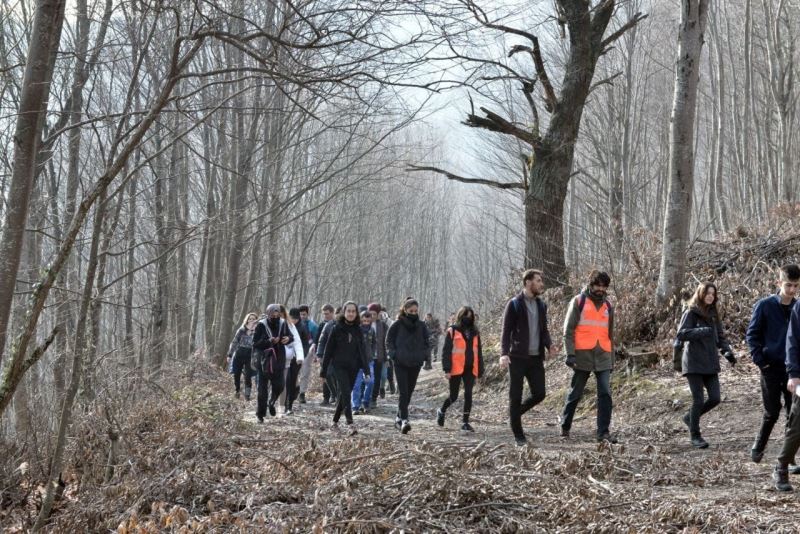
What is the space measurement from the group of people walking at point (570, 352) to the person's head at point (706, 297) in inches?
0.4

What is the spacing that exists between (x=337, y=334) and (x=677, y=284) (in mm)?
5050

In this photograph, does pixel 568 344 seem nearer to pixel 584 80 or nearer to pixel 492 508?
pixel 492 508

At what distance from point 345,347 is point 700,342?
4.65 m

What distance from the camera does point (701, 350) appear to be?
812 centimetres

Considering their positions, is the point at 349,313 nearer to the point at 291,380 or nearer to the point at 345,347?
the point at 345,347

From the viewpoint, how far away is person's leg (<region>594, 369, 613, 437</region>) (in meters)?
8.59

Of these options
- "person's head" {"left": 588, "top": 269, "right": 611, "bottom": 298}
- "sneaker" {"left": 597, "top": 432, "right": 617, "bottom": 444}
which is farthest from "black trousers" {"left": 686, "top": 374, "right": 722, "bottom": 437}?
"person's head" {"left": 588, "top": 269, "right": 611, "bottom": 298}

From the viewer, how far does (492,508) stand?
5.10m

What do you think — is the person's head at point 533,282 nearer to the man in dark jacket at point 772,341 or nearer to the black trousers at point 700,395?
the black trousers at point 700,395

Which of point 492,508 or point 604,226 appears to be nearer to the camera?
point 492,508

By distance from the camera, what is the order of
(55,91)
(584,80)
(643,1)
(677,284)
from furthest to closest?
(643,1) < (584,80) < (677,284) < (55,91)

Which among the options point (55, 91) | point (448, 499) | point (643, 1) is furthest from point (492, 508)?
point (643, 1)

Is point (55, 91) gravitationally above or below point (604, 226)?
above

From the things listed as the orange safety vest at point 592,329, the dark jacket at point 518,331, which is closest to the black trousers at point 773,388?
the orange safety vest at point 592,329
